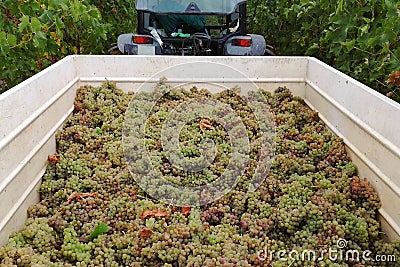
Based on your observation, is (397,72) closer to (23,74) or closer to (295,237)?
(295,237)

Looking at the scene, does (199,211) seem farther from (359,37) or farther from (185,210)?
(359,37)

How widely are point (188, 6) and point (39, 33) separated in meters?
1.33

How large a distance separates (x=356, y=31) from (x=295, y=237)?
2009mm

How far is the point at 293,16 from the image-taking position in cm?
522

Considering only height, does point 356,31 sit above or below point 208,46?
above

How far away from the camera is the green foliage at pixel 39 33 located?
3.49 metres

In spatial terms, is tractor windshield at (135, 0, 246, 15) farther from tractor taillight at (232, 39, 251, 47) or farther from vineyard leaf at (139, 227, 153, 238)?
vineyard leaf at (139, 227, 153, 238)

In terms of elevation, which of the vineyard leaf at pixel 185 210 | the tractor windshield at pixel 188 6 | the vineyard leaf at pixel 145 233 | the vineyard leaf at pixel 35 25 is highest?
the tractor windshield at pixel 188 6

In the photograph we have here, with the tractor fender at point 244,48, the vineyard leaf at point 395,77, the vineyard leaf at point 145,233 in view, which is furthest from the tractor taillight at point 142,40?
the vineyard leaf at point 145,233

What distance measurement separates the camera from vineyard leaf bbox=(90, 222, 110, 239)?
2165 mm

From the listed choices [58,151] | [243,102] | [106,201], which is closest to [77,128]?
[58,151]

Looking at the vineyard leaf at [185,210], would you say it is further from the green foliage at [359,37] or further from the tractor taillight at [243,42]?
the tractor taillight at [243,42]

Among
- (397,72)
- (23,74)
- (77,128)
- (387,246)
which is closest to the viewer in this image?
(387,246)

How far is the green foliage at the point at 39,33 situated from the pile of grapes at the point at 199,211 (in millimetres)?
951
